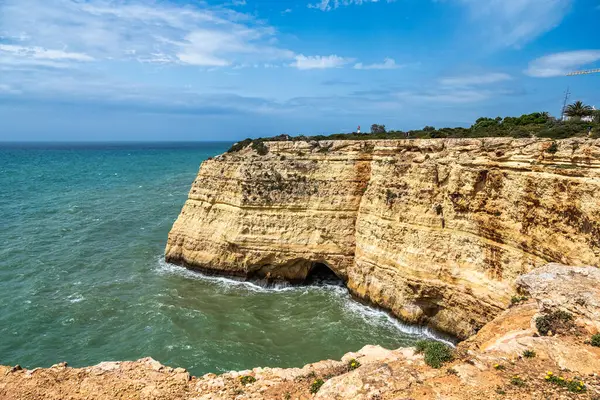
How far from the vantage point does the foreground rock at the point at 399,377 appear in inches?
350

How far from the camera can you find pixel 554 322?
11.3m

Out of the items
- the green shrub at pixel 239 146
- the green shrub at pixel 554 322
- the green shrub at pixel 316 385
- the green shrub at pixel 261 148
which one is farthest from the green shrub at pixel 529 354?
the green shrub at pixel 239 146

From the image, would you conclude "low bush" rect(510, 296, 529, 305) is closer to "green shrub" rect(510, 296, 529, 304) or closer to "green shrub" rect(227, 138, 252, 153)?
"green shrub" rect(510, 296, 529, 304)

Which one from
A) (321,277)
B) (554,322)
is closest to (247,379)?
(554,322)

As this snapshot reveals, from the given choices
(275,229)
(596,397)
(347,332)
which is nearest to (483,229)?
(347,332)

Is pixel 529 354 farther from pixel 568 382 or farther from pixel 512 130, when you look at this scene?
pixel 512 130

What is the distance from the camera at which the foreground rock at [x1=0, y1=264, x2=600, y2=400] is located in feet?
29.2

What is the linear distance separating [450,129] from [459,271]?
651 inches

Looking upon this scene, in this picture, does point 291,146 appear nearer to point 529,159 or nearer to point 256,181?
point 256,181

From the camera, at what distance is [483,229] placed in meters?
18.8

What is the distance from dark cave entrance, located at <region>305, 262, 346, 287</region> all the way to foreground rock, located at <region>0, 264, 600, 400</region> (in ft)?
48.2

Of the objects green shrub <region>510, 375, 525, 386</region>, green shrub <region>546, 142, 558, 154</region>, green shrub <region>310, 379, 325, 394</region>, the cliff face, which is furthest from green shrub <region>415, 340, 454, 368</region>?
green shrub <region>546, 142, 558, 154</region>

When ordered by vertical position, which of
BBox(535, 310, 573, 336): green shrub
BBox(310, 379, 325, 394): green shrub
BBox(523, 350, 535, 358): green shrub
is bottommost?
BBox(310, 379, 325, 394): green shrub

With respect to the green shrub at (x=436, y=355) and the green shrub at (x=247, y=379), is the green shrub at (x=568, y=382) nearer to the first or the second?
the green shrub at (x=436, y=355)
